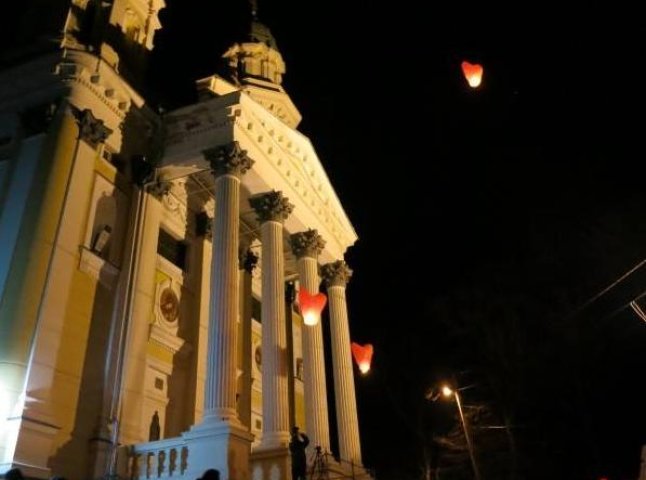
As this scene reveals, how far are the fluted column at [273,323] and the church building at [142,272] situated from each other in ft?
0.16

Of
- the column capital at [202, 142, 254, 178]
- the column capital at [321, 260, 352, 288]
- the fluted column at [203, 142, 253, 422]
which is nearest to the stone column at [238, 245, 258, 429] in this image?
the column capital at [321, 260, 352, 288]

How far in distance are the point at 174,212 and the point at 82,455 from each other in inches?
320

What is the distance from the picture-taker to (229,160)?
1684cm

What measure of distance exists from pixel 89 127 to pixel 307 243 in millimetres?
8199

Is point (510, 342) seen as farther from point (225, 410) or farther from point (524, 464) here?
point (225, 410)

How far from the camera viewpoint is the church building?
520 inches

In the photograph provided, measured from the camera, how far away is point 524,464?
24094mm

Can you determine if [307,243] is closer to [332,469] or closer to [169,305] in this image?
[169,305]

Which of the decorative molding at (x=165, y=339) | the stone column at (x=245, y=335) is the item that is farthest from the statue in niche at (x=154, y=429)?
the stone column at (x=245, y=335)

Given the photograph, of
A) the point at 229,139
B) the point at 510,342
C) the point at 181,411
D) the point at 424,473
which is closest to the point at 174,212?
the point at 229,139

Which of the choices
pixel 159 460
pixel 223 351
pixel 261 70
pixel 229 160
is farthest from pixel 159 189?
pixel 261 70

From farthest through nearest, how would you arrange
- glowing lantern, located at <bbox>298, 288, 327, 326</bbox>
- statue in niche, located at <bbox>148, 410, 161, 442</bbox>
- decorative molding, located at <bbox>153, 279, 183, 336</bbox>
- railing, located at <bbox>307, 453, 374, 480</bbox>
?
decorative molding, located at <bbox>153, 279, 183, 336</bbox> → statue in niche, located at <bbox>148, 410, 161, 442</bbox> → railing, located at <bbox>307, 453, 374, 480</bbox> → glowing lantern, located at <bbox>298, 288, 327, 326</bbox>

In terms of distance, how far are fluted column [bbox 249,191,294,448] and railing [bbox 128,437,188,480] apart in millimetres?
2546

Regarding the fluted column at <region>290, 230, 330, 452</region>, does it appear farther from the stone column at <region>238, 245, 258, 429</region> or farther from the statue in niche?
the statue in niche
